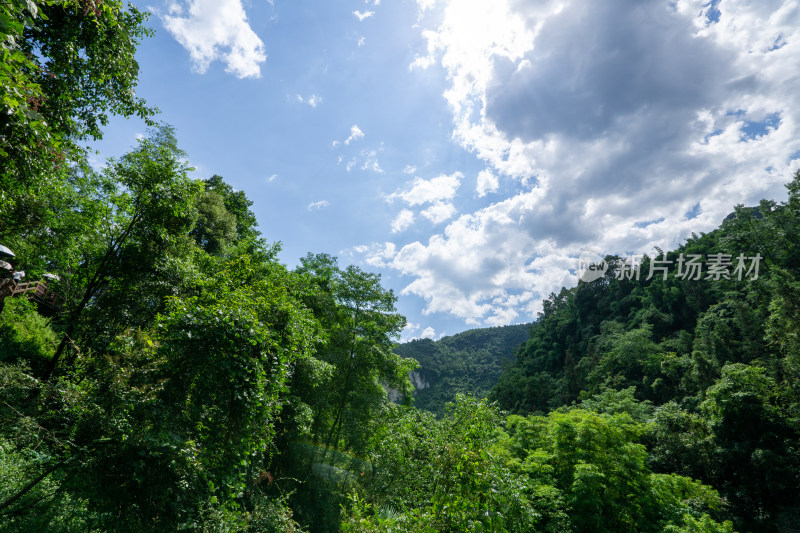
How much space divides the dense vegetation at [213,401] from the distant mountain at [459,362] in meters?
54.7

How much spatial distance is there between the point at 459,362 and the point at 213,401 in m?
109

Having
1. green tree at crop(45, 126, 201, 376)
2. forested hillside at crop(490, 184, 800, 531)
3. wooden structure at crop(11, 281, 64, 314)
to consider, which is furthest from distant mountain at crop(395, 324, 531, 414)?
green tree at crop(45, 126, 201, 376)

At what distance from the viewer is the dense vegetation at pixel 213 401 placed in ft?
13.3

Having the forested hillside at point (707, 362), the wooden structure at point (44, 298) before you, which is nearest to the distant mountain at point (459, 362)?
the forested hillside at point (707, 362)

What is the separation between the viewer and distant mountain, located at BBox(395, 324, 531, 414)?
8628 centimetres

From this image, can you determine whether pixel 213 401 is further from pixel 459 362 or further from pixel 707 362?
pixel 459 362

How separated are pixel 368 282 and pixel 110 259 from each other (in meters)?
11.0

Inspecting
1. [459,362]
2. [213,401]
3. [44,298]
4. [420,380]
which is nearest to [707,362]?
[213,401]

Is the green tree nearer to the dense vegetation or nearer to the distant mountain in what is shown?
the dense vegetation

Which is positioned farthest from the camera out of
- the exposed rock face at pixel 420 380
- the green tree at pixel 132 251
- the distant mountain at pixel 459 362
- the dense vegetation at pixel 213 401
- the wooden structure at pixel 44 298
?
the exposed rock face at pixel 420 380

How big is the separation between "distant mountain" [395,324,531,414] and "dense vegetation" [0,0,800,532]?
5469 centimetres

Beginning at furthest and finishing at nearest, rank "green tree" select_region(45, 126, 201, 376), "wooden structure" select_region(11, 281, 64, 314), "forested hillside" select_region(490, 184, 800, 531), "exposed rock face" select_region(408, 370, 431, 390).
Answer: "exposed rock face" select_region(408, 370, 431, 390), "forested hillside" select_region(490, 184, 800, 531), "wooden structure" select_region(11, 281, 64, 314), "green tree" select_region(45, 126, 201, 376)

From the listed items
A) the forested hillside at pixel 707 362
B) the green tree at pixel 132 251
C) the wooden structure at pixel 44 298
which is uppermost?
the forested hillside at pixel 707 362

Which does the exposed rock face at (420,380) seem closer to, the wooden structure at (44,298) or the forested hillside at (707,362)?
the forested hillside at (707,362)
